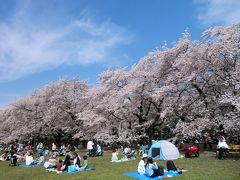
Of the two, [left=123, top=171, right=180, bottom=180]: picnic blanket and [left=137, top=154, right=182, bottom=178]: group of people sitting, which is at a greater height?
[left=137, top=154, right=182, bottom=178]: group of people sitting

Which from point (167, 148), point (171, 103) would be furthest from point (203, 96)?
point (167, 148)

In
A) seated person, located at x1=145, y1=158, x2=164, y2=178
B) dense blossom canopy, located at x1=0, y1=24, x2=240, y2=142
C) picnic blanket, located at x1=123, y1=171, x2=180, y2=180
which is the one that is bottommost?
picnic blanket, located at x1=123, y1=171, x2=180, y2=180

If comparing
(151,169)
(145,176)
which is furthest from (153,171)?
(145,176)

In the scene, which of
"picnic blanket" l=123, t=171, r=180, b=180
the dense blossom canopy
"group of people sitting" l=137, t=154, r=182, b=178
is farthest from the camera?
the dense blossom canopy

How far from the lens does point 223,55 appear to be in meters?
26.4

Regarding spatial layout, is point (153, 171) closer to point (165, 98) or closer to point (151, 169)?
point (151, 169)

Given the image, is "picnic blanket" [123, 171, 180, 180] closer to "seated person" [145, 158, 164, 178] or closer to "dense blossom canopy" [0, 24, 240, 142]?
"seated person" [145, 158, 164, 178]

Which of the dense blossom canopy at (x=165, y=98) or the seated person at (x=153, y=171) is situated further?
the dense blossom canopy at (x=165, y=98)

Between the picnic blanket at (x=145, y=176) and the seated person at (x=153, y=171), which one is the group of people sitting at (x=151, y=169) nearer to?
the seated person at (x=153, y=171)

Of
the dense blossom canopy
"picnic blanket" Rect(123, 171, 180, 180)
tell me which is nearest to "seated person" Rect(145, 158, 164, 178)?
"picnic blanket" Rect(123, 171, 180, 180)

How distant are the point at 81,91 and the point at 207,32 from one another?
28.5 metres

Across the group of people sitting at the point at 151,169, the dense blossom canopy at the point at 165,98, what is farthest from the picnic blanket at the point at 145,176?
the dense blossom canopy at the point at 165,98

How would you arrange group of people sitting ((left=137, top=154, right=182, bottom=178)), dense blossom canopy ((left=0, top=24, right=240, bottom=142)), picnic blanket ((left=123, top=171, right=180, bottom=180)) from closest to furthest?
picnic blanket ((left=123, top=171, right=180, bottom=180)) → group of people sitting ((left=137, top=154, right=182, bottom=178)) → dense blossom canopy ((left=0, top=24, right=240, bottom=142))

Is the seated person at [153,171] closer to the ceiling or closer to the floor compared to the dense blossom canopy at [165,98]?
closer to the floor
